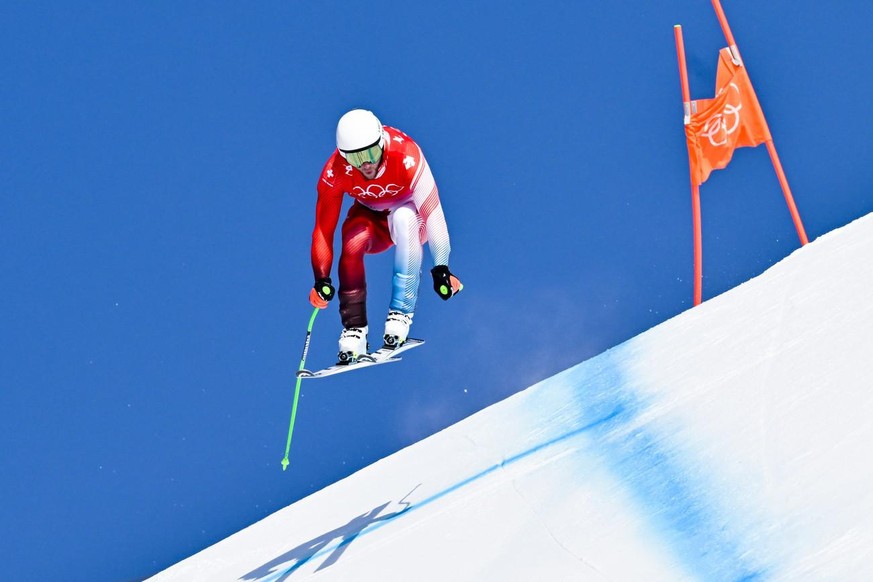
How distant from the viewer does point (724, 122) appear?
7301 mm

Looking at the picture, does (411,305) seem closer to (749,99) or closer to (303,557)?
(303,557)

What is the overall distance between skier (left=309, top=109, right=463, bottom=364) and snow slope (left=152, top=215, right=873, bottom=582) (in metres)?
0.88

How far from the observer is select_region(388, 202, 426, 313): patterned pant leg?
6.05 m

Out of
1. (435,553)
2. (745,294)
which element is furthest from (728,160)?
(435,553)

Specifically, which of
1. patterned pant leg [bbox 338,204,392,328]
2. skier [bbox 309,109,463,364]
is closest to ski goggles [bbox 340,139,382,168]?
skier [bbox 309,109,463,364]

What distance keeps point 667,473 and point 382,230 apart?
1792 mm

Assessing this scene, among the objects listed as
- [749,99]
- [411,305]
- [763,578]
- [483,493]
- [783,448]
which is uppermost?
[749,99]

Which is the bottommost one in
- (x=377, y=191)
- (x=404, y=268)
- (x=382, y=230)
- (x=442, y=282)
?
(x=442, y=282)

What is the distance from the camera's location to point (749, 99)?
7250 millimetres

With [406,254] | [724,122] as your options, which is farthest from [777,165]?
[406,254]

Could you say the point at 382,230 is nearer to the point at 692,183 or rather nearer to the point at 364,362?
the point at 364,362

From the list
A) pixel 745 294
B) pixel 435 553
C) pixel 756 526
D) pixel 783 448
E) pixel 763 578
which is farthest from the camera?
pixel 745 294

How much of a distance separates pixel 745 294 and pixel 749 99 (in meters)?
1.28

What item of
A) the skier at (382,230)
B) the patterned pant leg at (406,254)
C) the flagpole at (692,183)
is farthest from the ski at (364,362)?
the flagpole at (692,183)
